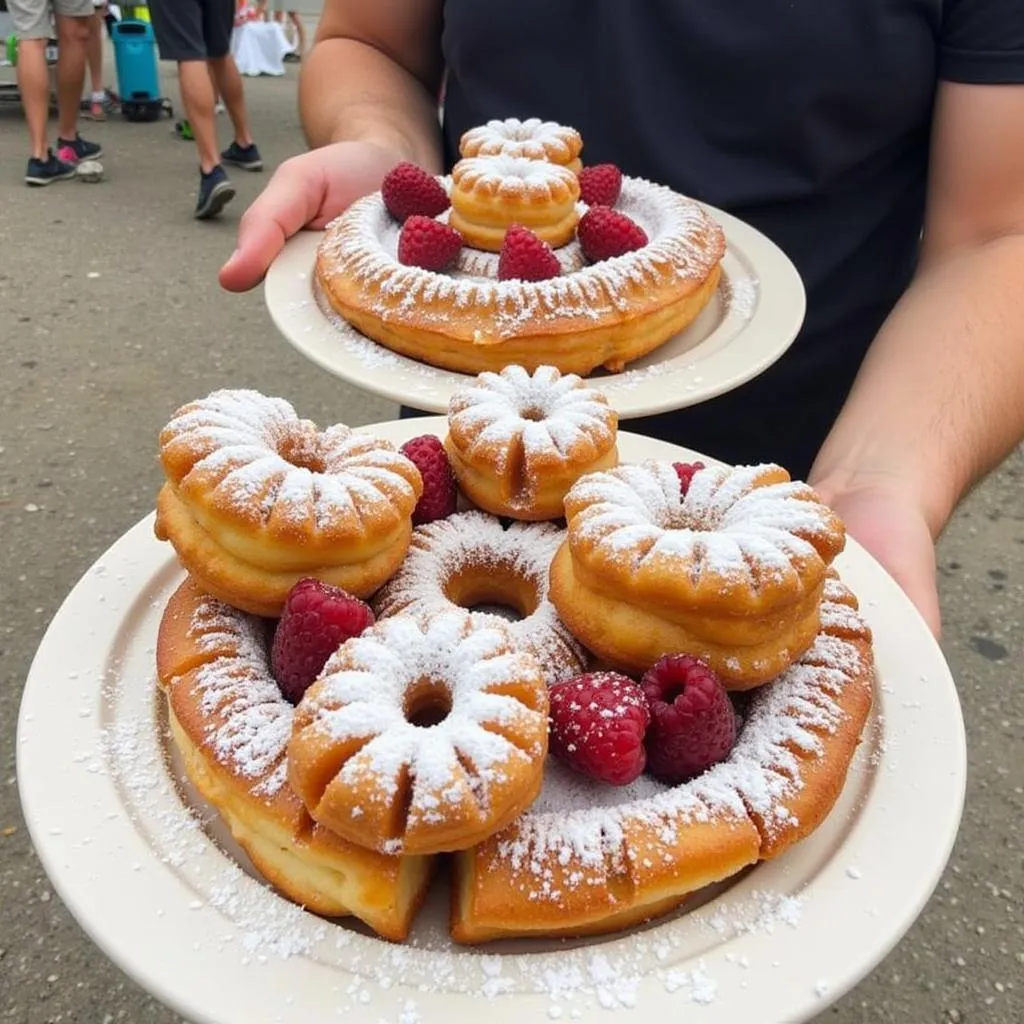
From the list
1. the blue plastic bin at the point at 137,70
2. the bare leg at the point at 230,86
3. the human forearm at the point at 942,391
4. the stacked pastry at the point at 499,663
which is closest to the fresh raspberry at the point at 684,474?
the stacked pastry at the point at 499,663

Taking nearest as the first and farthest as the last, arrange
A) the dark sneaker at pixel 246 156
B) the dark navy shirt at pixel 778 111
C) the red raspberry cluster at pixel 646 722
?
the red raspberry cluster at pixel 646 722, the dark navy shirt at pixel 778 111, the dark sneaker at pixel 246 156

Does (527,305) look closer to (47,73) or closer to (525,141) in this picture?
(525,141)

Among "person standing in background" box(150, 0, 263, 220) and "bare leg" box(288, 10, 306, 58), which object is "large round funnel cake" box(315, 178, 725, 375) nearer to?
"person standing in background" box(150, 0, 263, 220)

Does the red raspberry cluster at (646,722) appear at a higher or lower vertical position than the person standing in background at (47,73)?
higher

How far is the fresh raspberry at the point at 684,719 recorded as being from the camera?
88cm

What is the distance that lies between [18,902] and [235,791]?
139 cm

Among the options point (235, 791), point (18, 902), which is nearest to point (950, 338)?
point (235, 791)

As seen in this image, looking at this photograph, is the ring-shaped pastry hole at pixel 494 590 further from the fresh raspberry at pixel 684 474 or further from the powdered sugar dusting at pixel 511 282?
the powdered sugar dusting at pixel 511 282

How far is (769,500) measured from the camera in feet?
3.35

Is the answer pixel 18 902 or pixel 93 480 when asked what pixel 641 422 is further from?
pixel 93 480

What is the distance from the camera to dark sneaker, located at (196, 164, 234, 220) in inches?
194

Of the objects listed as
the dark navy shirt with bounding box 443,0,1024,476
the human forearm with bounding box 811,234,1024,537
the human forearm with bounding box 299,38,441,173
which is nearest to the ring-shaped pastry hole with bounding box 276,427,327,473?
the human forearm with bounding box 811,234,1024,537

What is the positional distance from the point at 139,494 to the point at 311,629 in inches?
95.0

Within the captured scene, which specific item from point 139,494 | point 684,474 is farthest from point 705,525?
point 139,494
